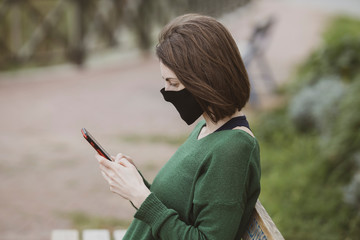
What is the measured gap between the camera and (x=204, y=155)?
1.82 meters

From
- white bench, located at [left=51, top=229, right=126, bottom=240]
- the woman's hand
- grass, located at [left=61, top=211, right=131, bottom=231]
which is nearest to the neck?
the woman's hand

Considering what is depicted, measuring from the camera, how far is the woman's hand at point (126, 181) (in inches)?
71.0

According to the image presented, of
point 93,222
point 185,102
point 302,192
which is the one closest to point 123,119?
point 93,222

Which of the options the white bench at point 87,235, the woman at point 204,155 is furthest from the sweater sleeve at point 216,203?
the white bench at point 87,235

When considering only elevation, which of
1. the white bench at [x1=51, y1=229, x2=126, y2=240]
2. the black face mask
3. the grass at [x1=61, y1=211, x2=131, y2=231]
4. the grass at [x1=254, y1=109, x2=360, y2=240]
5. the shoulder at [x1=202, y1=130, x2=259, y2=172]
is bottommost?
the grass at [x1=254, y1=109, x2=360, y2=240]

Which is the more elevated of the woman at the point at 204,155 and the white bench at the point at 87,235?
the woman at the point at 204,155

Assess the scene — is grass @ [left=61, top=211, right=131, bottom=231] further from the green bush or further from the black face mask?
the black face mask

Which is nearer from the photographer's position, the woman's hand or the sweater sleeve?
the sweater sleeve

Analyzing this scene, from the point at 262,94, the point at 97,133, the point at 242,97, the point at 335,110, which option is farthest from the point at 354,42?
the point at 242,97

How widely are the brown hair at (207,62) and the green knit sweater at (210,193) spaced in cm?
13

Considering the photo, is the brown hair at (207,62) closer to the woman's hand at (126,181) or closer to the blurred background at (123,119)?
the woman's hand at (126,181)

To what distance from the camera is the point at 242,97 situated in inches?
72.4

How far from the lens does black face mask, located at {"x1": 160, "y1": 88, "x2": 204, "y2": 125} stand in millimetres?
1844

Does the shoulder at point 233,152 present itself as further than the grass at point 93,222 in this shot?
No
